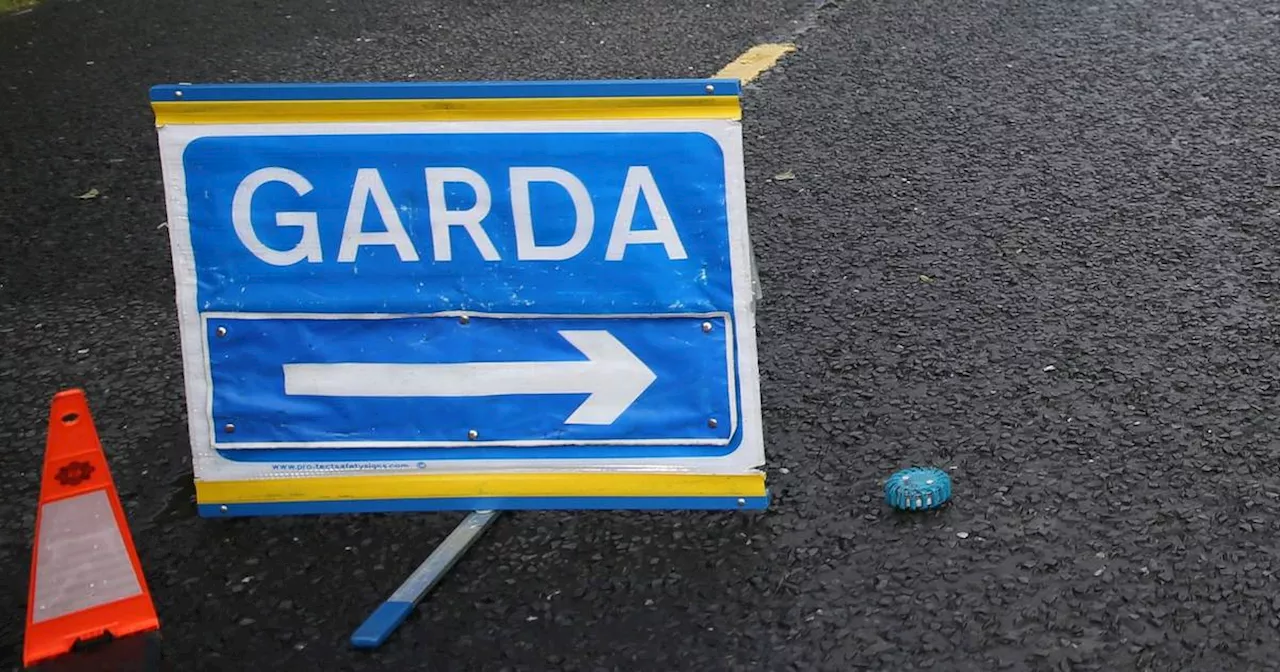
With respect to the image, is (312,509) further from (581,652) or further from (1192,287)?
(1192,287)

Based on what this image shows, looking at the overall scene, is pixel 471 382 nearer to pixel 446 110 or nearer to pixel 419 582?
pixel 419 582

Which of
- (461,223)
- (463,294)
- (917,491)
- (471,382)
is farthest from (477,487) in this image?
(917,491)

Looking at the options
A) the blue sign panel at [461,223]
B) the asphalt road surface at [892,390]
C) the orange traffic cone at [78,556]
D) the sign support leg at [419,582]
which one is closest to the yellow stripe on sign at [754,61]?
the asphalt road surface at [892,390]

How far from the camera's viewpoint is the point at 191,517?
359 cm

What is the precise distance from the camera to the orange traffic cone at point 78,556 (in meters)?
3.00

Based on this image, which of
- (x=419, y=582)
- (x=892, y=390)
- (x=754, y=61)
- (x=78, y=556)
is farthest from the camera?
(x=754, y=61)

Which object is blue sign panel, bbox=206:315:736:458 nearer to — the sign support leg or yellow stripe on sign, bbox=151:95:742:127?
the sign support leg

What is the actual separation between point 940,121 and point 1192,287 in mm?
1994

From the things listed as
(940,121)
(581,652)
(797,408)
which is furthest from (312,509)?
(940,121)

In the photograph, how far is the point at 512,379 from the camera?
11.3ft

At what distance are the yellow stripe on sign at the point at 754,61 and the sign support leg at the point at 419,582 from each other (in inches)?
161

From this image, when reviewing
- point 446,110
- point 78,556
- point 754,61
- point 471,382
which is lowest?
point 78,556

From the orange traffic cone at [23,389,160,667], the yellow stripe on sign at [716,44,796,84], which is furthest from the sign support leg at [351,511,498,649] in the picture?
the yellow stripe on sign at [716,44,796,84]

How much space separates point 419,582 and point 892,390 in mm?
1508
